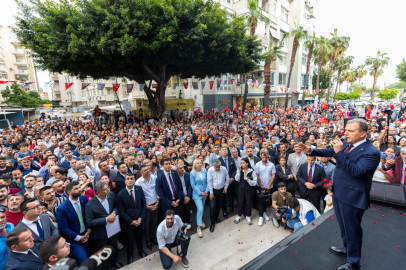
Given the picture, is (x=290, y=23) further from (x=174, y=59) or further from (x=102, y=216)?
(x=102, y=216)

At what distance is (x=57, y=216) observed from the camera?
3.21 m

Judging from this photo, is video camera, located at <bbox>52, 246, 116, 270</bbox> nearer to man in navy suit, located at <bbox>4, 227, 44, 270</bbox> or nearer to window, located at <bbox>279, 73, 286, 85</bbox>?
man in navy suit, located at <bbox>4, 227, 44, 270</bbox>

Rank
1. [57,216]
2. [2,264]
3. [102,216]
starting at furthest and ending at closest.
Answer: [102,216]
[57,216]
[2,264]

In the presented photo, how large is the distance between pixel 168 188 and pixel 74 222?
1.85m

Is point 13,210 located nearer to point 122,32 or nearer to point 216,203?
point 216,203

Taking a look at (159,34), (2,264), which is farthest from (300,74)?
(2,264)

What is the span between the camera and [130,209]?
4020mm

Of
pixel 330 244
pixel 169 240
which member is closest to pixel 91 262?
pixel 330 244

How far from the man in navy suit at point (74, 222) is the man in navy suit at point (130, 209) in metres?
0.65

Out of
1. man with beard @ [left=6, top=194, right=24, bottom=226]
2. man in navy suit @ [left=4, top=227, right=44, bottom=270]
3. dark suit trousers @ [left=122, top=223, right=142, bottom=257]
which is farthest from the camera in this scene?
dark suit trousers @ [left=122, top=223, right=142, bottom=257]

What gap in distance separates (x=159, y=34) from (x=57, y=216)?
10252 millimetres

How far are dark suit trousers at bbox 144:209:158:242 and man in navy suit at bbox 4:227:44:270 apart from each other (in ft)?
7.39

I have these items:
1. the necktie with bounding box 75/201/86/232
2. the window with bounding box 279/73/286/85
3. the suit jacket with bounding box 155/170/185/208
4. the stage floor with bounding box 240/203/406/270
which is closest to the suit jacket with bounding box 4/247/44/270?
the necktie with bounding box 75/201/86/232

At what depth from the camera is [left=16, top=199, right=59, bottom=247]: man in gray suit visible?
2.78m
